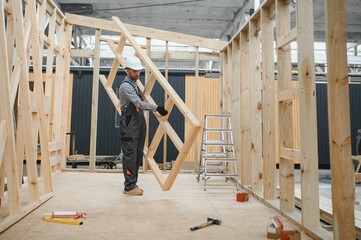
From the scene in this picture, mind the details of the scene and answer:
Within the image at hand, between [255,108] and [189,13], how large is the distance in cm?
529

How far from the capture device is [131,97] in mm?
3521

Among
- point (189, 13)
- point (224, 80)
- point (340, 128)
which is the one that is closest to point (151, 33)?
point (224, 80)

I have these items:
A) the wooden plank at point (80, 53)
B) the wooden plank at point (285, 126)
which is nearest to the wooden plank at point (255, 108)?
the wooden plank at point (285, 126)

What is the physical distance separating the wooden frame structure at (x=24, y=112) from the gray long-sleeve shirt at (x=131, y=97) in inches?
35.5

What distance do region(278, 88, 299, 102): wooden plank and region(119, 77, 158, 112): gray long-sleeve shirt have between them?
1382 millimetres

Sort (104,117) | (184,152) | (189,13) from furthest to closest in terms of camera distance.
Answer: (104,117), (189,13), (184,152)

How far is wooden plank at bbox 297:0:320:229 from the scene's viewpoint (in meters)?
2.45

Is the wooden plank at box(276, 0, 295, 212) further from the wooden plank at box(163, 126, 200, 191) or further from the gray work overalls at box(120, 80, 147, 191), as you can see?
the gray work overalls at box(120, 80, 147, 191)

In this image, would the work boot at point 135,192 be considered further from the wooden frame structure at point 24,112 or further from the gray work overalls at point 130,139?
the wooden frame structure at point 24,112

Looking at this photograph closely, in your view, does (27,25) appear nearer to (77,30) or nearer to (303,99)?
(303,99)

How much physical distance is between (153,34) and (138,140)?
288 centimetres

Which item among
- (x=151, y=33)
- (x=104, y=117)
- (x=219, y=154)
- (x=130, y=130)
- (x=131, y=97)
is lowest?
(x=219, y=154)

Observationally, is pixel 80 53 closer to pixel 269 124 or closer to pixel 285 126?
pixel 269 124

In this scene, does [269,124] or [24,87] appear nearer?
[24,87]
